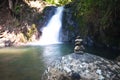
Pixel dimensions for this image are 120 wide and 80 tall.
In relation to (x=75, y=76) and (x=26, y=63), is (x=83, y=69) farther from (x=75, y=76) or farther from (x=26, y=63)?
(x=26, y=63)

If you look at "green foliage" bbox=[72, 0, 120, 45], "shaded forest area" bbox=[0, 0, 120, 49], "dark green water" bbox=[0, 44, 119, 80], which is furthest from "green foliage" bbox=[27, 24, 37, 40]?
"dark green water" bbox=[0, 44, 119, 80]

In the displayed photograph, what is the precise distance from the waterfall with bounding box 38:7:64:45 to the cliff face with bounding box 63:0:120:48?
9.68ft

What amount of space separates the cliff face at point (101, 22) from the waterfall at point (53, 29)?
2.95 metres

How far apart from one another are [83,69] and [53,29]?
16.5 metres

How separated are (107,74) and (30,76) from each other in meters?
4.85

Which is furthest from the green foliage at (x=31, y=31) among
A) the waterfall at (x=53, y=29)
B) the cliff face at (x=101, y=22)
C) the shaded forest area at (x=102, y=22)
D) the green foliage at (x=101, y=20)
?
the green foliage at (x=101, y=20)

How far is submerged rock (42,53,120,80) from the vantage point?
18.8 feet

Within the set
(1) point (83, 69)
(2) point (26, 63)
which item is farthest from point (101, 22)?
(1) point (83, 69)

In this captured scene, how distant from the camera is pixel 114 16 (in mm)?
13125

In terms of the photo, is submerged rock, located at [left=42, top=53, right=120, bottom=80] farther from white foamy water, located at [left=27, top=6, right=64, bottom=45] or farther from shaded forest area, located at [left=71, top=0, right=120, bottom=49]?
white foamy water, located at [left=27, top=6, right=64, bottom=45]

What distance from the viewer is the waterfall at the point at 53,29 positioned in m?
21.3

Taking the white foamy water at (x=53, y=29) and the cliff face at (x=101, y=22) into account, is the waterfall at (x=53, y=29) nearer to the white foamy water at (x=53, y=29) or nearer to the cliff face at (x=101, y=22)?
the white foamy water at (x=53, y=29)

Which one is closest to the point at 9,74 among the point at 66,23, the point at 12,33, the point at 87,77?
the point at 87,77

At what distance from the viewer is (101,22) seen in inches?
556
